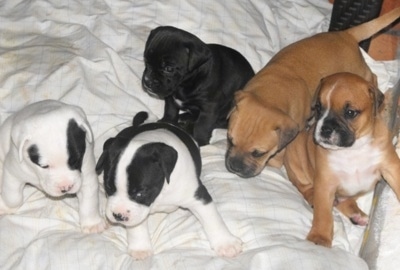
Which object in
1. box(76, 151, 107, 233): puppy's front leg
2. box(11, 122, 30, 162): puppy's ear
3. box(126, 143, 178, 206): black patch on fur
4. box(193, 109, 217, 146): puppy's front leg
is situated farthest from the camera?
box(193, 109, 217, 146): puppy's front leg

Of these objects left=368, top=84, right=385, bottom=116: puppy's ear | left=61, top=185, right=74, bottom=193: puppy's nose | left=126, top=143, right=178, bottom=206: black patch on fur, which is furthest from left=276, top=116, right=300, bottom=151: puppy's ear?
left=61, top=185, right=74, bottom=193: puppy's nose

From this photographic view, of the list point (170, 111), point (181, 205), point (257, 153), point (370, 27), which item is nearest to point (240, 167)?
point (257, 153)

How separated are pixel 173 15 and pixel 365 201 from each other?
147 centimetres

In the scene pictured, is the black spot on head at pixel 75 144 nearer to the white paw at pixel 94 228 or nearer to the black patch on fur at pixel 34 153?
the black patch on fur at pixel 34 153

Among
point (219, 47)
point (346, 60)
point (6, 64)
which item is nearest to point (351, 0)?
A: point (346, 60)

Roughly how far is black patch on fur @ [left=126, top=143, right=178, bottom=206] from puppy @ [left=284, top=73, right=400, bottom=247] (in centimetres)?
67

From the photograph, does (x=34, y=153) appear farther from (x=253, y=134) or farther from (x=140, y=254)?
(x=253, y=134)

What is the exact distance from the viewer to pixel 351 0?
158 inches

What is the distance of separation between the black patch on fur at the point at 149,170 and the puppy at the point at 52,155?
0.91ft

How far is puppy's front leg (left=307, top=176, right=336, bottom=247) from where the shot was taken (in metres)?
3.12

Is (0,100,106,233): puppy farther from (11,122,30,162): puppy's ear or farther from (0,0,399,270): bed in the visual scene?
(0,0,399,270): bed

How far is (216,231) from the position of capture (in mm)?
3018

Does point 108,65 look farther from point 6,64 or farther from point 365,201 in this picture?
point 365,201

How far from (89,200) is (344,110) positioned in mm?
1116
